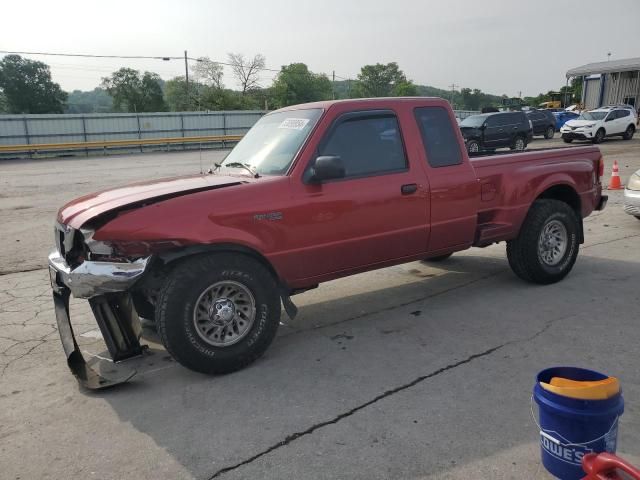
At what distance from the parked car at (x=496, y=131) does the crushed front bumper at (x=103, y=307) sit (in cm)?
2123

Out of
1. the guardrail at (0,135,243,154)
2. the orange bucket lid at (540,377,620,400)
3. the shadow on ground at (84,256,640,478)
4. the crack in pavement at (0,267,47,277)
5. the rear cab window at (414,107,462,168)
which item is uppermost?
the rear cab window at (414,107,462,168)

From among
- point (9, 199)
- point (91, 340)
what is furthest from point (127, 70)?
point (91, 340)

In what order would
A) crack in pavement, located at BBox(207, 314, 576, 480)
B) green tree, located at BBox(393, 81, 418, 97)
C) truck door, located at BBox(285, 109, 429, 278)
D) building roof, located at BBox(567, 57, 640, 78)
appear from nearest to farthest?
crack in pavement, located at BBox(207, 314, 576, 480) → truck door, located at BBox(285, 109, 429, 278) → building roof, located at BBox(567, 57, 640, 78) → green tree, located at BBox(393, 81, 418, 97)

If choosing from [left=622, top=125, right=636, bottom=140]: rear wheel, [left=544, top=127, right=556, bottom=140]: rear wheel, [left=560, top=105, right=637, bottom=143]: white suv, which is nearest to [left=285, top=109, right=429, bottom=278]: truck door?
[left=560, top=105, right=637, bottom=143]: white suv

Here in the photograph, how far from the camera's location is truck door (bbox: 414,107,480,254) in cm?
479

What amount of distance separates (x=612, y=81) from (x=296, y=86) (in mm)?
54297

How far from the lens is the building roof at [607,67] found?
46.2m

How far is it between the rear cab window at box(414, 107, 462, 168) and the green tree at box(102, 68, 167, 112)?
303ft

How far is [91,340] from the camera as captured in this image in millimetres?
4625

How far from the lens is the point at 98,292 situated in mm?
3600

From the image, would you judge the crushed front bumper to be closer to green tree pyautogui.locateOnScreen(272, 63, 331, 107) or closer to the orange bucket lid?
the orange bucket lid

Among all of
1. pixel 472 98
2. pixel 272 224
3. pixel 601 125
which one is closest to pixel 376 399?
pixel 272 224

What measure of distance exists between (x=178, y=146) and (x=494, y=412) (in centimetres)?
3205

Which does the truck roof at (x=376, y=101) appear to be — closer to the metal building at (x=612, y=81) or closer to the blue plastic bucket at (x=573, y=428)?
the blue plastic bucket at (x=573, y=428)
